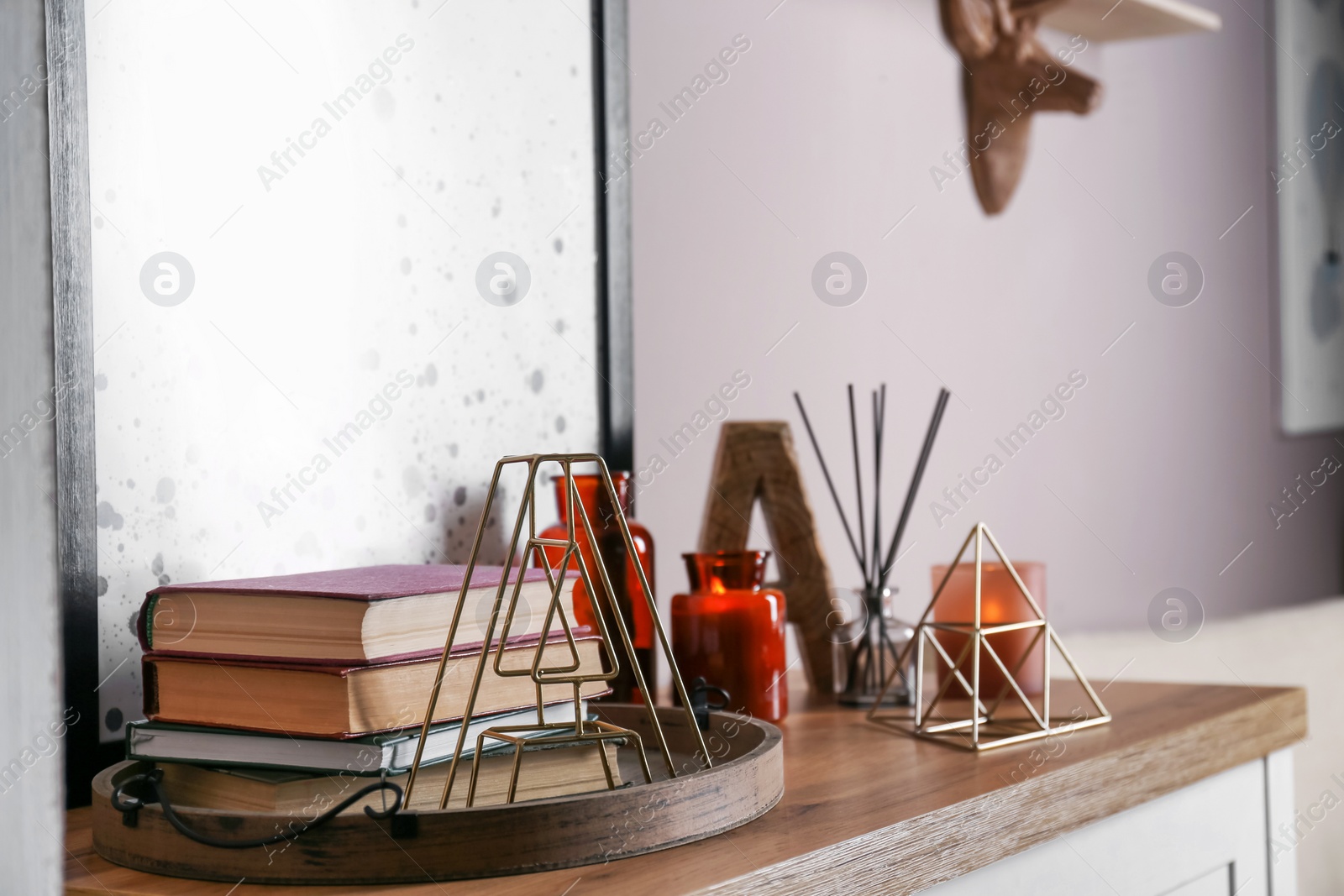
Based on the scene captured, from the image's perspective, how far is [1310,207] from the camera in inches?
99.0

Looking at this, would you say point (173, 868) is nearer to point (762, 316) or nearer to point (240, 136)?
point (240, 136)

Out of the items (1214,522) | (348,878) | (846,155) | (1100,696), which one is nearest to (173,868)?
(348,878)

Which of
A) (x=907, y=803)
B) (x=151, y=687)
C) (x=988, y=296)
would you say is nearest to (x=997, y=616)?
(x=907, y=803)

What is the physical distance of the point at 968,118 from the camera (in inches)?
70.3

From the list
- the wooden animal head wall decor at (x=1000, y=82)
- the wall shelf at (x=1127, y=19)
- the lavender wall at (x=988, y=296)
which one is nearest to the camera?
the lavender wall at (x=988, y=296)

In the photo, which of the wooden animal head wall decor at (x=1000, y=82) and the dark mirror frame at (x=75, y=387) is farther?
the wooden animal head wall decor at (x=1000, y=82)

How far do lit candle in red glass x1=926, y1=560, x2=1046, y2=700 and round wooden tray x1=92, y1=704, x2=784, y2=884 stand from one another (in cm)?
47

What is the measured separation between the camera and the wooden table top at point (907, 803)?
1.74 ft

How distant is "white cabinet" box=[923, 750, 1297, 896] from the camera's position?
2.35 ft

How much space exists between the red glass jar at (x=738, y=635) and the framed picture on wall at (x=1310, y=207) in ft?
6.29

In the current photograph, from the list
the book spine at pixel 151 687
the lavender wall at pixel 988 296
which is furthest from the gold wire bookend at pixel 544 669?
the lavender wall at pixel 988 296

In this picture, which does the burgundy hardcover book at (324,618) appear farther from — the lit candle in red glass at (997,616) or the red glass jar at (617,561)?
the lit candle in red glass at (997,616)

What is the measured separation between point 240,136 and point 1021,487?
1342 millimetres

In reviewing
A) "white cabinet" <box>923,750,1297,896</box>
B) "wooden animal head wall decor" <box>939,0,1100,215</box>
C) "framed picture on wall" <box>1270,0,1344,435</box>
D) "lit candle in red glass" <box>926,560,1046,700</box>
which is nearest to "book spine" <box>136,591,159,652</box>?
"white cabinet" <box>923,750,1297,896</box>
